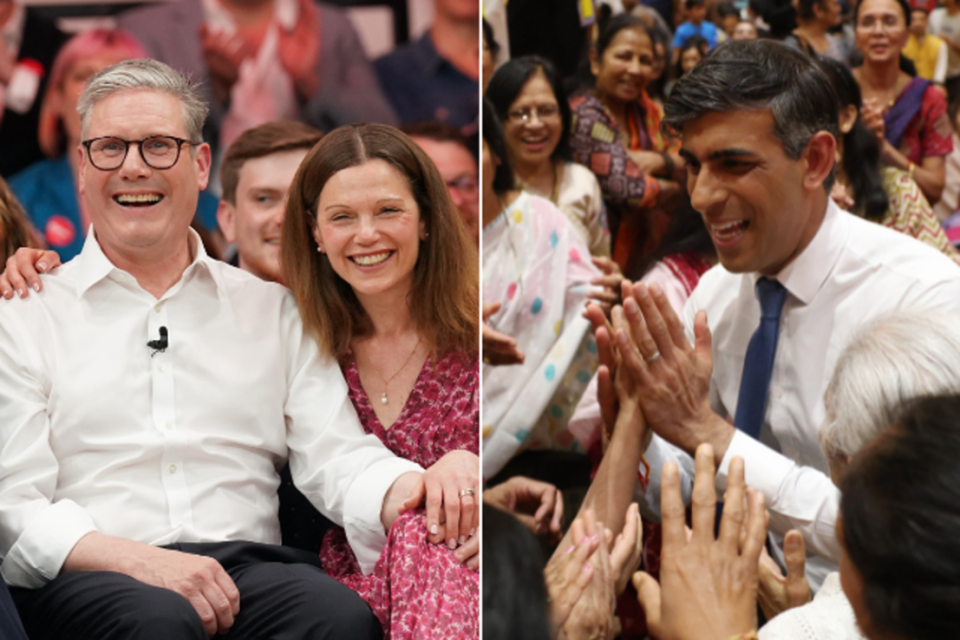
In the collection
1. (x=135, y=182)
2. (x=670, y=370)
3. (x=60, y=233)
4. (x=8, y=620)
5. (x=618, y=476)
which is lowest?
(x=8, y=620)

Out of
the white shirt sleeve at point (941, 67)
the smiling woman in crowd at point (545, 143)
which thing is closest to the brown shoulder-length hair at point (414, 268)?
the smiling woman in crowd at point (545, 143)

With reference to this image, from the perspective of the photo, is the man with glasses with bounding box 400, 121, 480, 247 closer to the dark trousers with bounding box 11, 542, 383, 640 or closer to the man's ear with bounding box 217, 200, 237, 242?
the man's ear with bounding box 217, 200, 237, 242

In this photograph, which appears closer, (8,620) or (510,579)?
(8,620)

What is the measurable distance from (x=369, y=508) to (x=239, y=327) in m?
0.49

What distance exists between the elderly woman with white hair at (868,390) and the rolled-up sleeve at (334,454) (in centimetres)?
80

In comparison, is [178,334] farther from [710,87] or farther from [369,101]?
[710,87]

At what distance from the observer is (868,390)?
5.15 ft

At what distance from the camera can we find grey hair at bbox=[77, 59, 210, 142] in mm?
1946

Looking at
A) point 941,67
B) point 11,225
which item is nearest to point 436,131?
point 11,225

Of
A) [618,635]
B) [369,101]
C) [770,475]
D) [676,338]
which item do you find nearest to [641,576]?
[618,635]

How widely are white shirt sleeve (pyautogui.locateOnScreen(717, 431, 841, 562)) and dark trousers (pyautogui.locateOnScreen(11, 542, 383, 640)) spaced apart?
0.79 meters

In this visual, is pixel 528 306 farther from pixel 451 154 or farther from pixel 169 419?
pixel 169 419

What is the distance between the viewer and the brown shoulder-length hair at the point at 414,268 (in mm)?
2066

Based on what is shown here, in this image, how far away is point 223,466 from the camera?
6.54ft
